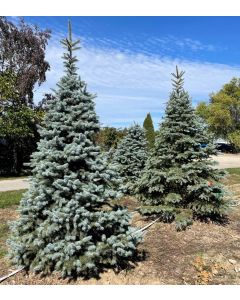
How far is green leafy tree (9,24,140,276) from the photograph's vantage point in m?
5.23

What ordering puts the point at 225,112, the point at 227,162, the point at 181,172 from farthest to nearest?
the point at 225,112 → the point at 227,162 → the point at 181,172

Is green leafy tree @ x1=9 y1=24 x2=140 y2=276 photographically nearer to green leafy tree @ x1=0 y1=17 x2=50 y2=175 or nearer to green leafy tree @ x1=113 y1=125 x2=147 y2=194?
green leafy tree @ x1=113 y1=125 x2=147 y2=194

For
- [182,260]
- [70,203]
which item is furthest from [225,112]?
[70,203]

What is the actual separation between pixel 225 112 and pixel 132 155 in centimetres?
3480

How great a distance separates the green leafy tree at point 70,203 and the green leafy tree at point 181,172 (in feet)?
9.73

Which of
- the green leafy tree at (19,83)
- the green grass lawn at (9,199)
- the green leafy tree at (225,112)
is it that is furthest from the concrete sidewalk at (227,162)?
the green grass lawn at (9,199)

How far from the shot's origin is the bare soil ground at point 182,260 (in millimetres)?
5543

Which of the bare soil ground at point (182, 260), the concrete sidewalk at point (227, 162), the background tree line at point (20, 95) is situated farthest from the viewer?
the concrete sidewalk at point (227, 162)

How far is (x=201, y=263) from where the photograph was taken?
608 centimetres

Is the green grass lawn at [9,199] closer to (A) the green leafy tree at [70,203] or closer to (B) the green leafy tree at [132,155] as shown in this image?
(B) the green leafy tree at [132,155]

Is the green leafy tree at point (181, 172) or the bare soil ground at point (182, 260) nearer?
the bare soil ground at point (182, 260)

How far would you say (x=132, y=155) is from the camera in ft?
40.8

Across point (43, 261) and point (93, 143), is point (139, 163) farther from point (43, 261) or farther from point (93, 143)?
point (43, 261)

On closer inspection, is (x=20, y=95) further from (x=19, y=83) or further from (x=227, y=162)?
(x=227, y=162)
